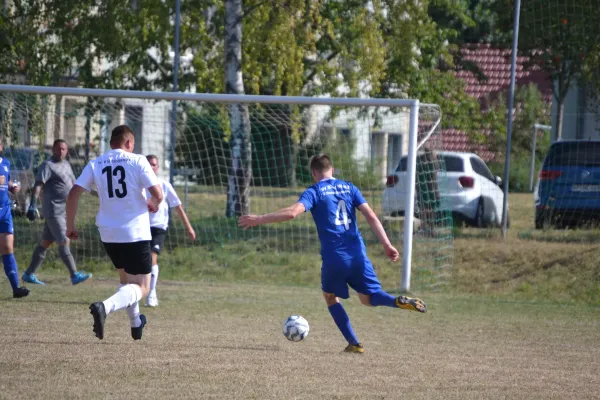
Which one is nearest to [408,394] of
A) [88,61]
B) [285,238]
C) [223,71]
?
[285,238]

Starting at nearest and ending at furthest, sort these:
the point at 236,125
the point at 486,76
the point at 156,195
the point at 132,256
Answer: the point at 156,195
the point at 132,256
the point at 236,125
the point at 486,76

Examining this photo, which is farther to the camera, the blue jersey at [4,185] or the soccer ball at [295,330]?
the blue jersey at [4,185]

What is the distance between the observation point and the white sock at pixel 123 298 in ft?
24.0

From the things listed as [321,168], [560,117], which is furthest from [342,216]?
[560,117]

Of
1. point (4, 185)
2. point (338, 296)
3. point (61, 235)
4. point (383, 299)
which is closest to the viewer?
point (383, 299)

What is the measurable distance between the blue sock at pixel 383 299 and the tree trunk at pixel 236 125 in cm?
808

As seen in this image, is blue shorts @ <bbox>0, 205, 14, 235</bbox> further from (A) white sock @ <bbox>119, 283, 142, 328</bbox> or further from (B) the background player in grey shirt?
(A) white sock @ <bbox>119, 283, 142, 328</bbox>

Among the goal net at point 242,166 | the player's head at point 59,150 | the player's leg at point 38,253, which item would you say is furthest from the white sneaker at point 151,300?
the goal net at point 242,166

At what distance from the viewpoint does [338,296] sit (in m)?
8.11

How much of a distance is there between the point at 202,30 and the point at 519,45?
242 inches

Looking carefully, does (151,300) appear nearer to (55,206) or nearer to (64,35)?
(55,206)

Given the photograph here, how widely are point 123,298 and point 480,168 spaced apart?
12.7 m

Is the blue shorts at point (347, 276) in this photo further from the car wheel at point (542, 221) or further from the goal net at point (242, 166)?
the car wheel at point (542, 221)

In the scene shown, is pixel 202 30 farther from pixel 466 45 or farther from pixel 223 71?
pixel 466 45
